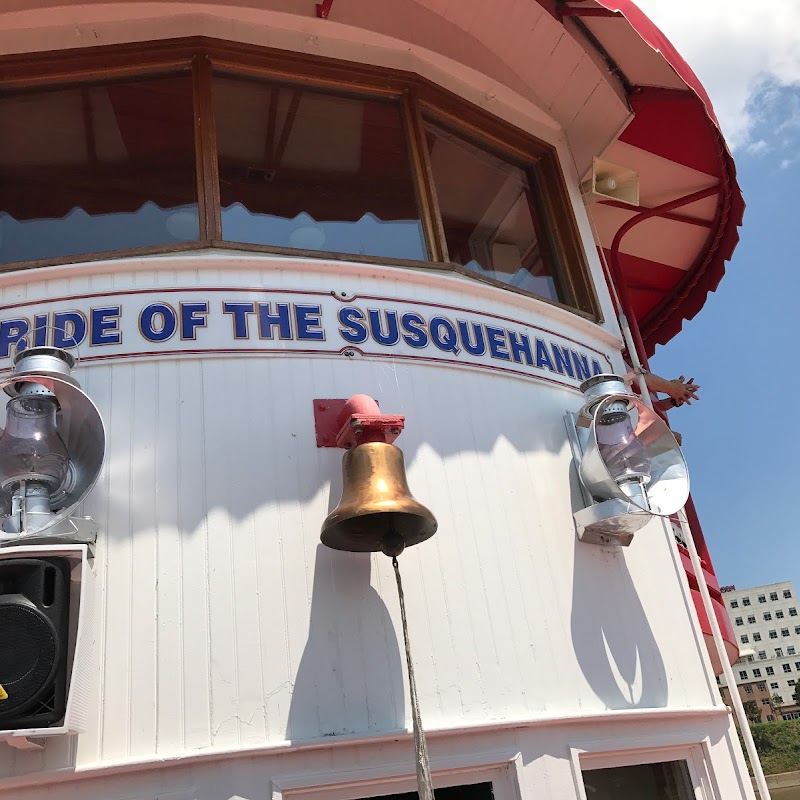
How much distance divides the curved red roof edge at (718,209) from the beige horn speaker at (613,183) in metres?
0.26

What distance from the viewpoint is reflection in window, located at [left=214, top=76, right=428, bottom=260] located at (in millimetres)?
4809

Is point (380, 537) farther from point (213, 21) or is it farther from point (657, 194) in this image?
point (657, 194)

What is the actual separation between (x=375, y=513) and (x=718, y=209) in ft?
14.8

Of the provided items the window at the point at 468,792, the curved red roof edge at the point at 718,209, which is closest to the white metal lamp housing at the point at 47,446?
the window at the point at 468,792

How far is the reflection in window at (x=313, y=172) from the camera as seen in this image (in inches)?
189

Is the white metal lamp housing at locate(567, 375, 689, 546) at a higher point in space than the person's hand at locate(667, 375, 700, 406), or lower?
lower

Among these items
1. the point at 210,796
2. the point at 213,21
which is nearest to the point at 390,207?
the point at 213,21

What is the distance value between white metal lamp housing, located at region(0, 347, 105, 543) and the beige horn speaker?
148 inches

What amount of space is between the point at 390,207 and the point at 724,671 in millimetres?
3197

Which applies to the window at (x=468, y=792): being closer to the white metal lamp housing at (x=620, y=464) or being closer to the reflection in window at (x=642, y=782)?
the reflection in window at (x=642, y=782)

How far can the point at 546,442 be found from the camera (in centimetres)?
460

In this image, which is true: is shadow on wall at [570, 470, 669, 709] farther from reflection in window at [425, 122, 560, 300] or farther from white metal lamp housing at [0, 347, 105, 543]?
white metal lamp housing at [0, 347, 105, 543]

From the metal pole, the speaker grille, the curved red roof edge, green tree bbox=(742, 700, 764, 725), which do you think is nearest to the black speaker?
the speaker grille

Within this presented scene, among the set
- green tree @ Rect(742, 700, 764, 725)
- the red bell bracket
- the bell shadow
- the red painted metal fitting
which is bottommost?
the bell shadow
